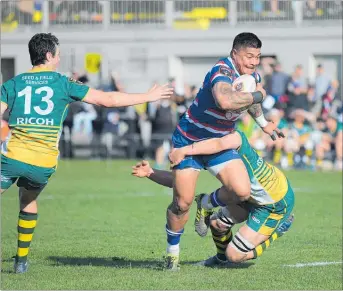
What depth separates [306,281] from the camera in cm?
834

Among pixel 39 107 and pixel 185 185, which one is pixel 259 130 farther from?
pixel 39 107

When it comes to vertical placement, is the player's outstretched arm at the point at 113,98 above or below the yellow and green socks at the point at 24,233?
above

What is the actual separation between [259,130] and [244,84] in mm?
15770

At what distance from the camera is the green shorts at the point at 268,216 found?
9125 mm

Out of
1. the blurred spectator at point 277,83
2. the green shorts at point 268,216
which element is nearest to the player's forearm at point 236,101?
the green shorts at point 268,216

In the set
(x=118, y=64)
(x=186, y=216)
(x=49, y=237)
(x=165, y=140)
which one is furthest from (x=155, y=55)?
(x=186, y=216)

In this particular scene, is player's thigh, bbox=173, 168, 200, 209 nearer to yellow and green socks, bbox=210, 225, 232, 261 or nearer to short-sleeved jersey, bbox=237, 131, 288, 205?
short-sleeved jersey, bbox=237, 131, 288, 205

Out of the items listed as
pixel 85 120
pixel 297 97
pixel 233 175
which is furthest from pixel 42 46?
pixel 85 120

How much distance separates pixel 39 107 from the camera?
27.3 feet

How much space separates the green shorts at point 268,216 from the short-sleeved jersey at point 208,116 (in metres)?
0.88

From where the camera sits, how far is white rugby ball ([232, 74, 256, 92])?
8578 millimetres

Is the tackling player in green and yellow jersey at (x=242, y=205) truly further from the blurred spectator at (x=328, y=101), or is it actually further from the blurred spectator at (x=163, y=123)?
the blurred spectator at (x=163, y=123)

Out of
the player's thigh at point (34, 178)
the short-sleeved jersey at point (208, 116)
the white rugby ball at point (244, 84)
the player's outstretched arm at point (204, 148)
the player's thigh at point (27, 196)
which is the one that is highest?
the white rugby ball at point (244, 84)

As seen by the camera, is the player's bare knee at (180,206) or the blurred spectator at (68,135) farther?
the blurred spectator at (68,135)
